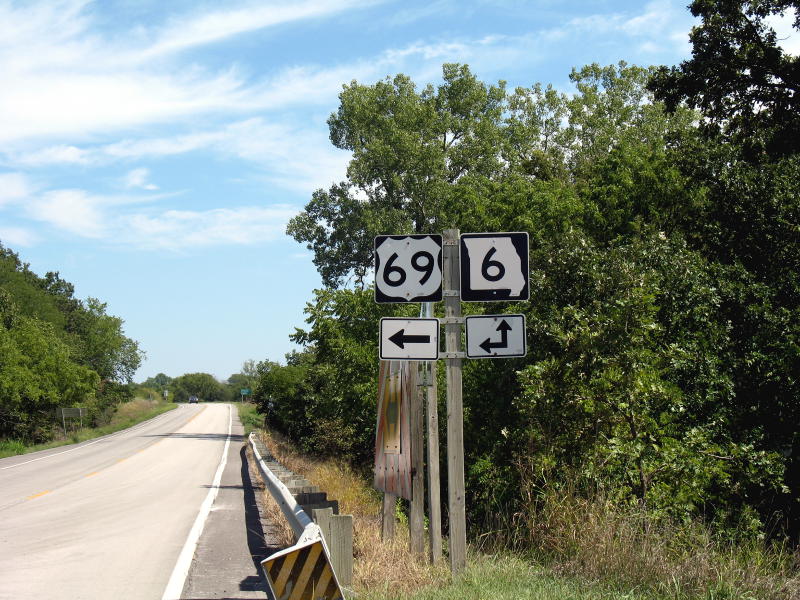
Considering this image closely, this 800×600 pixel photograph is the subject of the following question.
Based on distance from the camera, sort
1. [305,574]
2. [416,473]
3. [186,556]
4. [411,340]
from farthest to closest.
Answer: [186,556]
[416,473]
[411,340]
[305,574]

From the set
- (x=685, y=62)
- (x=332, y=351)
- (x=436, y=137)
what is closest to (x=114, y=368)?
(x=436, y=137)

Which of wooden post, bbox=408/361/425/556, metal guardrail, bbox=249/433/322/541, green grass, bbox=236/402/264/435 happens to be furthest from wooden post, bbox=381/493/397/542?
green grass, bbox=236/402/264/435

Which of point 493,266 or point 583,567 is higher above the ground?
point 493,266

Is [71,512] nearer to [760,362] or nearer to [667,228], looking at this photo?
[760,362]

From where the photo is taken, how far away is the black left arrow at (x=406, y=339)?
7.49 meters

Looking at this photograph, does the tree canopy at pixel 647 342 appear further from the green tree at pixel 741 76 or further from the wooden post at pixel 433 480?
the wooden post at pixel 433 480

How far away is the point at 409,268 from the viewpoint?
7.72m

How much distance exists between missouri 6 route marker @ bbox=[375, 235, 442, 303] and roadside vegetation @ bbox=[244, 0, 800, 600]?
258 centimetres

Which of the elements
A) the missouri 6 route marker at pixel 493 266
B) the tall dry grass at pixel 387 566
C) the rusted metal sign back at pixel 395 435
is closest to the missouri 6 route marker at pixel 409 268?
the missouri 6 route marker at pixel 493 266

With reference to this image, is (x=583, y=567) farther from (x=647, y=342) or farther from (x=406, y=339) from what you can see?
(x=647, y=342)

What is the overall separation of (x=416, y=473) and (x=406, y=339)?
145 centimetres

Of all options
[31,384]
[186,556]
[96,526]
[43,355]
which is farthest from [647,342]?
[43,355]

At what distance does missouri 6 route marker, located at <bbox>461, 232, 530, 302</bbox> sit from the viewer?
7547mm

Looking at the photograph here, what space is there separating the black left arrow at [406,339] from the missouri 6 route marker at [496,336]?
0.41 metres
